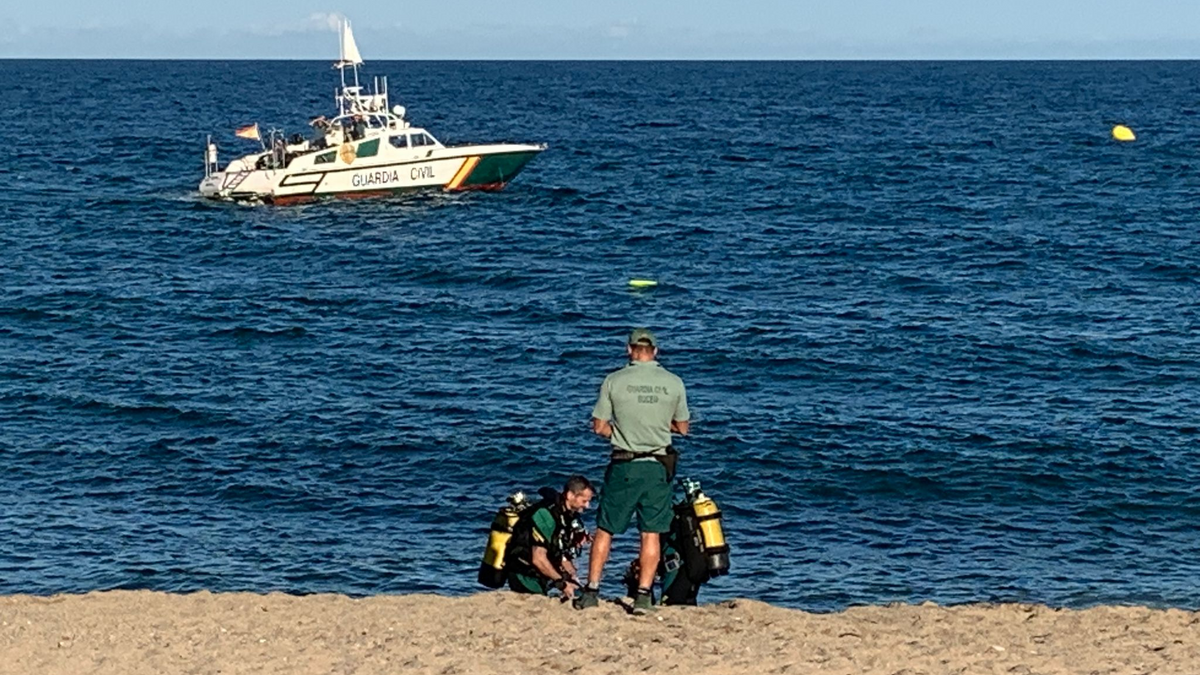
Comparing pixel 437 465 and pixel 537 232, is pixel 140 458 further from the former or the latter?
pixel 537 232

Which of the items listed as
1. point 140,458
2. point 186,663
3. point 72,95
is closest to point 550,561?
point 186,663

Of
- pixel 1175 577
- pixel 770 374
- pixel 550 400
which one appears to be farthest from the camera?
pixel 770 374

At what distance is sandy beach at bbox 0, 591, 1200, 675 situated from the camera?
11227 millimetres

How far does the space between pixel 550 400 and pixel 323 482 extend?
17.1 ft

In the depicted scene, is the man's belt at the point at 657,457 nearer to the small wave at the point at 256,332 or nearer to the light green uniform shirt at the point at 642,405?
the light green uniform shirt at the point at 642,405

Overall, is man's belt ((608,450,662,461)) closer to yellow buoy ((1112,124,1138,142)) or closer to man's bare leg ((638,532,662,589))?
man's bare leg ((638,532,662,589))

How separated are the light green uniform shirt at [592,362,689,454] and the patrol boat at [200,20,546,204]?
35.5 m

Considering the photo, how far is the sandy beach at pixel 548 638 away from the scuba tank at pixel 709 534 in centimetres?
33

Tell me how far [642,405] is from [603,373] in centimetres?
1519

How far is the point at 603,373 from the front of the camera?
90.9ft

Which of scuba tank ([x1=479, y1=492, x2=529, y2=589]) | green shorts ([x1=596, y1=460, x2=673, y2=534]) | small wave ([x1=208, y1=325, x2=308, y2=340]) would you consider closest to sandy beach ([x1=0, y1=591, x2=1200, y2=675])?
scuba tank ([x1=479, y1=492, x2=529, y2=589])

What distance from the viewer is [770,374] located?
27219 millimetres
